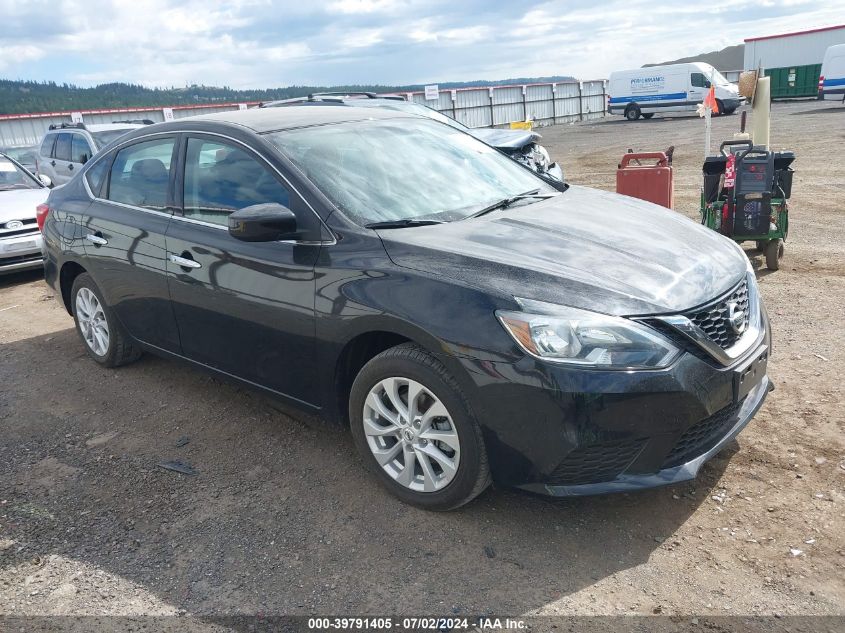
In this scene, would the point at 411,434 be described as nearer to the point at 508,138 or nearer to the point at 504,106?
the point at 508,138

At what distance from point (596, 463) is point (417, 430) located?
779 mm

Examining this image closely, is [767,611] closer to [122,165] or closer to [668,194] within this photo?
[122,165]

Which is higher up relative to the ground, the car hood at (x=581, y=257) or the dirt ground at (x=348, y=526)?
the car hood at (x=581, y=257)

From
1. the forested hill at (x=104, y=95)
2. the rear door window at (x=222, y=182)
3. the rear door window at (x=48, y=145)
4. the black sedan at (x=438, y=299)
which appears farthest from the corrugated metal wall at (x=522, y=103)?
the forested hill at (x=104, y=95)

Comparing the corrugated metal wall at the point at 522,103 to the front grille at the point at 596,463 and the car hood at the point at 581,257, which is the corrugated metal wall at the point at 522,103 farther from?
the front grille at the point at 596,463

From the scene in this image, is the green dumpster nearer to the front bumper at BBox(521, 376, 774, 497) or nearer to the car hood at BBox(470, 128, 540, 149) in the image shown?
the car hood at BBox(470, 128, 540, 149)

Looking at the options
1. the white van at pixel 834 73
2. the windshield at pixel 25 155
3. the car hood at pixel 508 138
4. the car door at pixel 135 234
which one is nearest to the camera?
the car door at pixel 135 234

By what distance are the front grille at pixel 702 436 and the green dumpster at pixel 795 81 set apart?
4343 centimetres

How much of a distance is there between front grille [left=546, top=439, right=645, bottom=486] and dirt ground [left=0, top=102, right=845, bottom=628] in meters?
0.33

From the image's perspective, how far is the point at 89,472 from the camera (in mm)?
3857

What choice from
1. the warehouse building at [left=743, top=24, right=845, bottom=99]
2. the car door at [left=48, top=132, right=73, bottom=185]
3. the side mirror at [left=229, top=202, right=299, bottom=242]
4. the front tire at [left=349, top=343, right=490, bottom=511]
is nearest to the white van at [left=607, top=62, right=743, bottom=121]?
the warehouse building at [left=743, top=24, right=845, bottom=99]

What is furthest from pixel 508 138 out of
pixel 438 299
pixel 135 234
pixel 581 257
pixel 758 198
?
pixel 438 299

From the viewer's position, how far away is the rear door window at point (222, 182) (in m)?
3.68

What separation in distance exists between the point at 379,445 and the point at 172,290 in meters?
1.69
